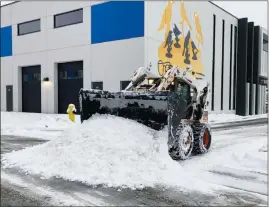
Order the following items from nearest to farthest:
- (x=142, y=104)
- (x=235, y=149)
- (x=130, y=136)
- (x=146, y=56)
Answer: (x=130, y=136) → (x=142, y=104) → (x=235, y=149) → (x=146, y=56)

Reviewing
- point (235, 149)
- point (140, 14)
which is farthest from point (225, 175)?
point (140, 14)

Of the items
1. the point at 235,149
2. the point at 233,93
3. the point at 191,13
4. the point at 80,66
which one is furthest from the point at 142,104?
the point at 233,93

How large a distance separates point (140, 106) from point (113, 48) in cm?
1322

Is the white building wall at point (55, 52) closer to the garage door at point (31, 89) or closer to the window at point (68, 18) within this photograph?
the window at point (68, 18)

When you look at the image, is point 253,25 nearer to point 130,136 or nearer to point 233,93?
point 233,93

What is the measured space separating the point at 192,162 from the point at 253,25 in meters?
29.0

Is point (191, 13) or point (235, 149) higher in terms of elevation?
point (191, 13)

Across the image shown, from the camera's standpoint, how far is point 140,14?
61.4 feet

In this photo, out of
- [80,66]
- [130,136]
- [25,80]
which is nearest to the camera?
[130,136]

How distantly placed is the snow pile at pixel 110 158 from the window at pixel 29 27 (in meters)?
19.7

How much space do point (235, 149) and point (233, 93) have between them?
22.9 m

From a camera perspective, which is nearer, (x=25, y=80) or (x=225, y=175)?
(x=225, y=175)

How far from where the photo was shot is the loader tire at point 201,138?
7.98 m

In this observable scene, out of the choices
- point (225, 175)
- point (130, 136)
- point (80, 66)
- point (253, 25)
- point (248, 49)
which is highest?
point (253, 25)
